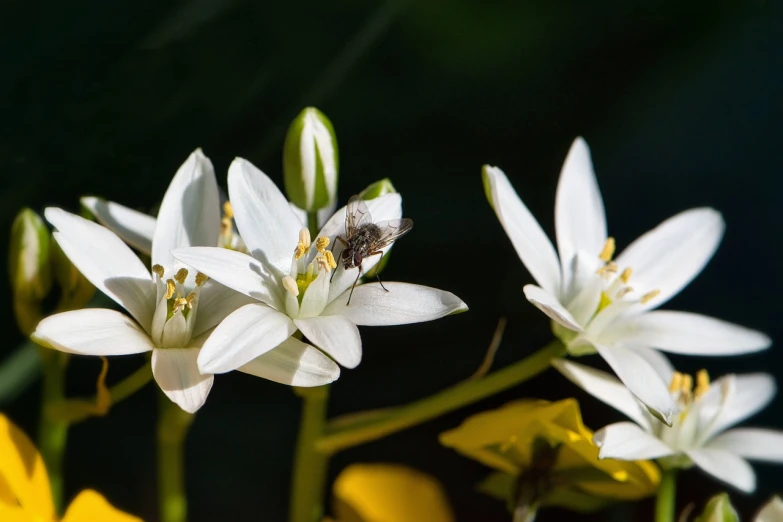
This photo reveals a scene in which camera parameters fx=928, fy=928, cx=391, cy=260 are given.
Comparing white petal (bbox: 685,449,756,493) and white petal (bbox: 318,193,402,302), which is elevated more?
white petal (bbox: 318,193,402,302)

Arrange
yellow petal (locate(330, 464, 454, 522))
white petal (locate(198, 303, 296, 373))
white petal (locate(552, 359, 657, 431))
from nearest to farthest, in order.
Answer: white petal (locate(198, 303, 296, 373))
white petal (locate(552, 359, 657, 431))
yellow petal (locate(330, 464, 454, 522))

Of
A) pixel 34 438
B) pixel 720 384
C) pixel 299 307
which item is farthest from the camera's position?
pixel 34 438

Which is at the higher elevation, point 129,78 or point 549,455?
point 129,78

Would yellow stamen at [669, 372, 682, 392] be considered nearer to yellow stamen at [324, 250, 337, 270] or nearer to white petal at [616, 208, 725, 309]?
white petal at [616, 208, 725, 309]

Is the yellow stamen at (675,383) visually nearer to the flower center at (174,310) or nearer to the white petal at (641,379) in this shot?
the white petal at (641,379)

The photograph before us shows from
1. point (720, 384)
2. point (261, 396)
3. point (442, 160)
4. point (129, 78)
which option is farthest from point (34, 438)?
point (720, 384)

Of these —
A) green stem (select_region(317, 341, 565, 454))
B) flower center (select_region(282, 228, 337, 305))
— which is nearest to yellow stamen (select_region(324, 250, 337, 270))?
flower center (select_region(282, 228, 337, 305))

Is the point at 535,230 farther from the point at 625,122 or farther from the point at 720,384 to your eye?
the point at 625,122

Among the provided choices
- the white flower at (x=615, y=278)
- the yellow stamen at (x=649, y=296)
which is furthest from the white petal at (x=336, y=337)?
the yellow stamen at (x=649, y=296)
